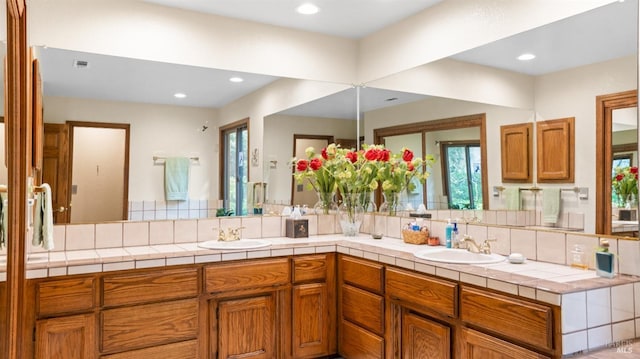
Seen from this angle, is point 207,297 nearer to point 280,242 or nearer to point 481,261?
point 280,242

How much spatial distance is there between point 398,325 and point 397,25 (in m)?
2.31

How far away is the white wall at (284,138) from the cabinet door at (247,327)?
0.98m

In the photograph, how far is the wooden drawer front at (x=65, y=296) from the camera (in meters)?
2.17

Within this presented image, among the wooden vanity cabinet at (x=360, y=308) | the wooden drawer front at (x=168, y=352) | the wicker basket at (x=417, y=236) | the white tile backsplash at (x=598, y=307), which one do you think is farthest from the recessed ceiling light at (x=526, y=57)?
the wooden drawer front at (x=168, y=352)

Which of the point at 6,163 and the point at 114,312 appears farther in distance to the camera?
the point at 114,312

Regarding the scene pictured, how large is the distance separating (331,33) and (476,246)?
2184mm

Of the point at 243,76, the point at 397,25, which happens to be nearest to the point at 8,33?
the point at 243,76

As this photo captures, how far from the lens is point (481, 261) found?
7.75 feet

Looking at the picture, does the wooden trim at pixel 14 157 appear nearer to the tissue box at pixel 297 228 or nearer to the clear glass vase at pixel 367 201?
the tissue box at pixel 297 228

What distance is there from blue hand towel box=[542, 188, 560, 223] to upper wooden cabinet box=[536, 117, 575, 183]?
0.20ft

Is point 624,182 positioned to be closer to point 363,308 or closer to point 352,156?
point 363,308

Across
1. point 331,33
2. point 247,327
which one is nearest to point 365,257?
point 247,327

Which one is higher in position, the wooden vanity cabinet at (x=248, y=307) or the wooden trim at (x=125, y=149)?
the wooden trim at (x=125, y=149)

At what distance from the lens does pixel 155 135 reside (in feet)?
10.1
